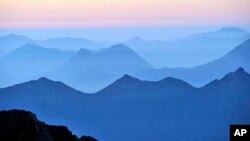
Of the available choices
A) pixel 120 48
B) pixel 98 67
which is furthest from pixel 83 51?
pixel 120 48

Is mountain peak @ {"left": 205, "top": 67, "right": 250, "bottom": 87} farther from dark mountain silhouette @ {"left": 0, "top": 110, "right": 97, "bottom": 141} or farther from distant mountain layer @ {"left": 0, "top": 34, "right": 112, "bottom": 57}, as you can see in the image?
dark mountain silhouette @ {"left": 0, "top": 110, "right": 97, "bottom": 141}

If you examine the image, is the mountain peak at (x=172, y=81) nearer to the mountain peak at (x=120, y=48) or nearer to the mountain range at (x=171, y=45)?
the mountain range at (x=171, y=45)

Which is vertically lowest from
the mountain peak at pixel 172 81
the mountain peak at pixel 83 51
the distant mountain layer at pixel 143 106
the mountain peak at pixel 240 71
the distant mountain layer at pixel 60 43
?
the distant mountain layer at pixel 143 106

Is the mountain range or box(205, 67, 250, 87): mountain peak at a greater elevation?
the mountain range

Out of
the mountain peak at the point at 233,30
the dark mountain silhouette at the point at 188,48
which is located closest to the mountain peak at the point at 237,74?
the dark mountain silhouette at the point at 188,48

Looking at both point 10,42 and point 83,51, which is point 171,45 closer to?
point 83,51

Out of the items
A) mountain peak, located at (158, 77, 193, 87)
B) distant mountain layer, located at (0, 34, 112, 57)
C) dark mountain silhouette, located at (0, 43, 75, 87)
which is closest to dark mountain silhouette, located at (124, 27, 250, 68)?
mountain peak, located at (158, 77, 193, 87)

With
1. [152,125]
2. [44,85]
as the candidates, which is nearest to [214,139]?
[152,125]
